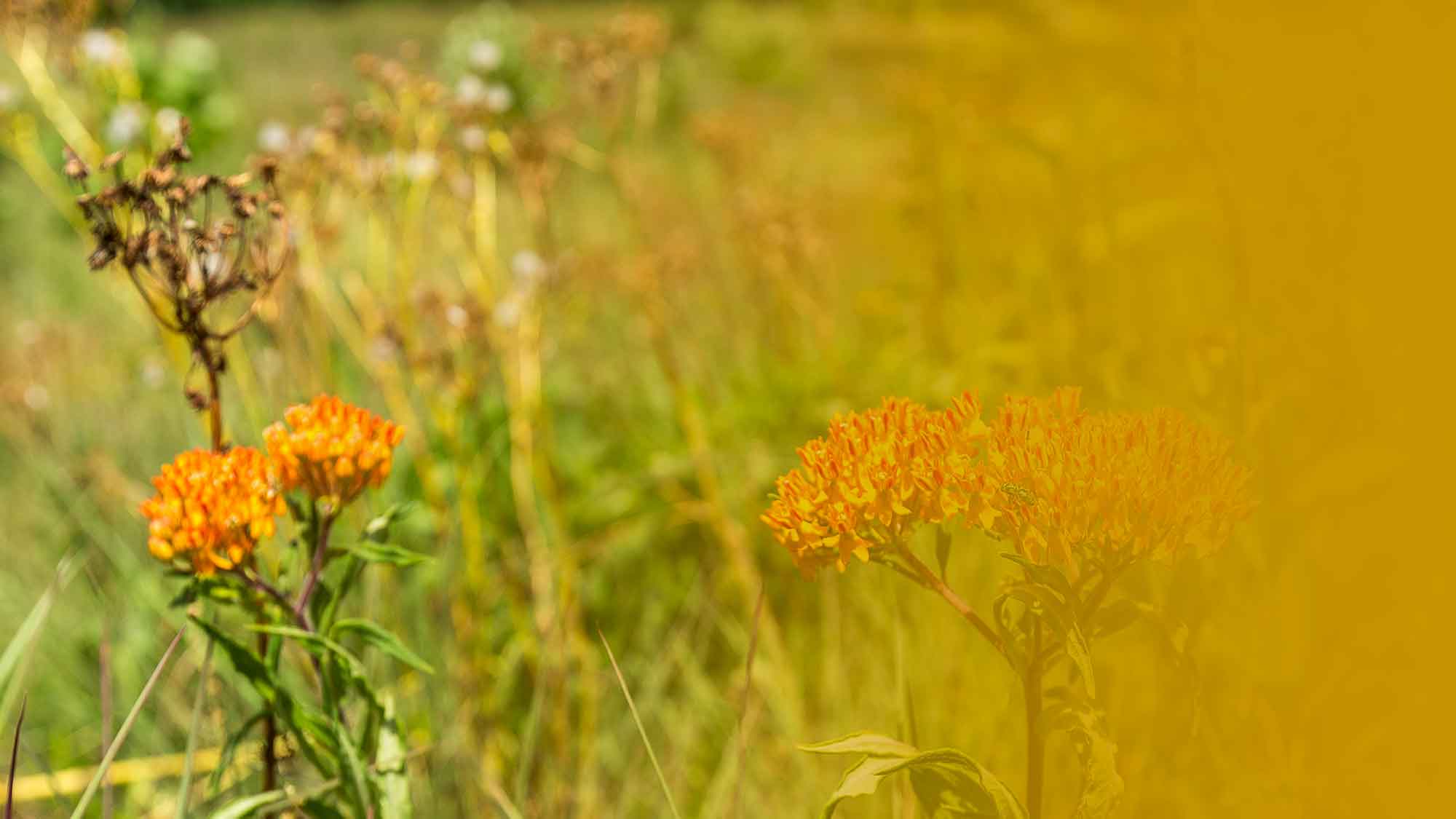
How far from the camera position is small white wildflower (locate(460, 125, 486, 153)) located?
1312 millimetres

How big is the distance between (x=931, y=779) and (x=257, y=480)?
372mm

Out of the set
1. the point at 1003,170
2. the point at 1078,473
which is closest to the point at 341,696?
the point at 1078,473

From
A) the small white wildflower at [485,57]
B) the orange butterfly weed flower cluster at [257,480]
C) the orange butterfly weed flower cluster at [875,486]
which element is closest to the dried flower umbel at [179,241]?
the orange butterfly weed flower cluster at [257,480]

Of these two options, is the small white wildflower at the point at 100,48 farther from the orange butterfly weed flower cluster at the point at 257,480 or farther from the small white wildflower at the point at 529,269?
the orange butterfly weed flower cluster at the point at 257,480

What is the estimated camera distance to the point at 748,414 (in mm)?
1878

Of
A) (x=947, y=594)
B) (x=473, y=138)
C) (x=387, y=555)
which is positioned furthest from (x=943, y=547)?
(x=473, y=138)

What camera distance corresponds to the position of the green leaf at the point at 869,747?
417 mm

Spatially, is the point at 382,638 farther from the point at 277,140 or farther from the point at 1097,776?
the point at 277,140

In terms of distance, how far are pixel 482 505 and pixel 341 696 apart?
104cm

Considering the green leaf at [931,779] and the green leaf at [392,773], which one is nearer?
the green leaf at [931,779]

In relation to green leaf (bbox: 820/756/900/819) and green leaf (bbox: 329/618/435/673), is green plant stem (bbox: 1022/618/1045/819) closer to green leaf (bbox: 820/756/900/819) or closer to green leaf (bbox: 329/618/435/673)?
green leaf (bbox: 820/756/900/819)

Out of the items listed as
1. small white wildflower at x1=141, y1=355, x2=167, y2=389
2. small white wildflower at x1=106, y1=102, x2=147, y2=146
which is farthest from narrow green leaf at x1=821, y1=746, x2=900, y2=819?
small white wildflower at x1=141, y1=355, x2=167, y2=389

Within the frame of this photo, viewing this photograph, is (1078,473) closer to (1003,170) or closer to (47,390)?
(1003,170)

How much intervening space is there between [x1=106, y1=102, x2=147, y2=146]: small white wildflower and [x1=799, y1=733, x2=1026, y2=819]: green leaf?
1.19 m
